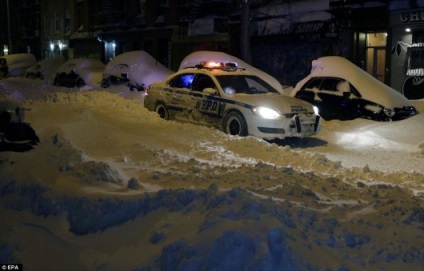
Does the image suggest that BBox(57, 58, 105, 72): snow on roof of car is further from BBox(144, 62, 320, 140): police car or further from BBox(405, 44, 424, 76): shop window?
BBox(405, 44, 424, 76): shop window

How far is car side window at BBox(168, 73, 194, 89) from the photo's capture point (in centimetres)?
1220

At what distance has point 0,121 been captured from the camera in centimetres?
685

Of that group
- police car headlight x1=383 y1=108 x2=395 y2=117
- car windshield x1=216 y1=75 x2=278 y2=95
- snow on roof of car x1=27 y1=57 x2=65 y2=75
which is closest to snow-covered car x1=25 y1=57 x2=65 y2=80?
snow on roof of car x1=27 y1=57 x2=65 y2=75

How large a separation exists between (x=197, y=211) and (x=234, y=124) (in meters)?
5.96

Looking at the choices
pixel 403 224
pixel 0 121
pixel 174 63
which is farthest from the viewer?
pixel 174 63

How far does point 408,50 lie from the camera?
758 inches

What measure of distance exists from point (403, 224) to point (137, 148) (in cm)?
472

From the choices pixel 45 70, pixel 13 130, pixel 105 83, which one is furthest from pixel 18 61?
pixel 13 130

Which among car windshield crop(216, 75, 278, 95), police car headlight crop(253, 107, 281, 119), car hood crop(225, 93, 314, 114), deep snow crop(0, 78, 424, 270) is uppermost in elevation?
car windshield crop(216, 75, 278, 95)

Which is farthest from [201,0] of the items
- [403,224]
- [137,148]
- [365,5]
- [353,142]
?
[403,224]

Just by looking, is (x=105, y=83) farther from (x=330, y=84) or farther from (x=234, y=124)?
(x=234, y=124)

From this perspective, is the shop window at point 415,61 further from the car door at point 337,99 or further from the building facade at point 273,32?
the car door at point 337,99

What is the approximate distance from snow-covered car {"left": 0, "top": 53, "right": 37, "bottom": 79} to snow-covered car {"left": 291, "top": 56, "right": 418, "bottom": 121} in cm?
2337

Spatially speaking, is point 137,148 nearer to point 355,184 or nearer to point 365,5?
point 355,184
